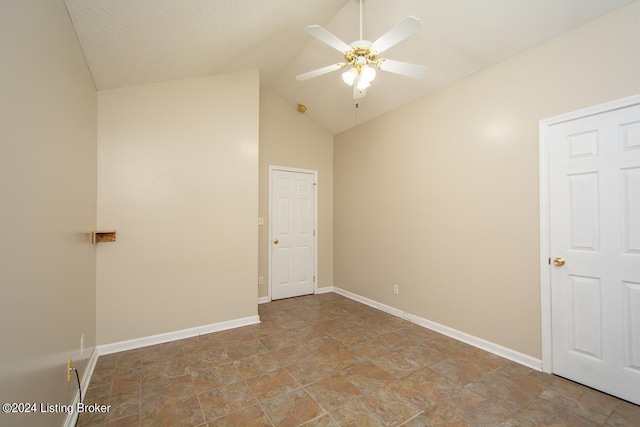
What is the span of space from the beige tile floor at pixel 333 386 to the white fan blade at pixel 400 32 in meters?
2.60

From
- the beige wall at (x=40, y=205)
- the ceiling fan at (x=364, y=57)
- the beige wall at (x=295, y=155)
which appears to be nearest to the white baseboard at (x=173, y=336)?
the beige wall at (x=40, y=205)

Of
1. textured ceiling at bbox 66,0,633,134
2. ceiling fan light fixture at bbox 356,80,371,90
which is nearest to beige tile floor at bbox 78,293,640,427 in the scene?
ceiling fan light fixture at bbox 356,80,371,90

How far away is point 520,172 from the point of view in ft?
8.24

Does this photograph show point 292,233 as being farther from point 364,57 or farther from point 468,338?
point 364,57

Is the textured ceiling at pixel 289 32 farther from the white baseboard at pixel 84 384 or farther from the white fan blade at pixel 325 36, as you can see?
the white baseboard at pixel 84 384

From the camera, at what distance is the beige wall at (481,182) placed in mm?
2145

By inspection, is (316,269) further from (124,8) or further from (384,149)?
(124,8)

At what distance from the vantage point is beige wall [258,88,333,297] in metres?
4.38

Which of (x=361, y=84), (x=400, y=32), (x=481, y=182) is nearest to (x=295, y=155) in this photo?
(x=361, y=84)

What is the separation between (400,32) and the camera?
70.9 inches

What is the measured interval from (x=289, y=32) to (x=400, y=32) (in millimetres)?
1568

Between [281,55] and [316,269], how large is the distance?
3410mm

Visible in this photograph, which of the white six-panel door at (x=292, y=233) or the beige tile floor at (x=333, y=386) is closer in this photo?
the beige tile floor at (x=333, y=386)

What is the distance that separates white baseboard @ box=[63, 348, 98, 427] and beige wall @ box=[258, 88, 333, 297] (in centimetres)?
214
